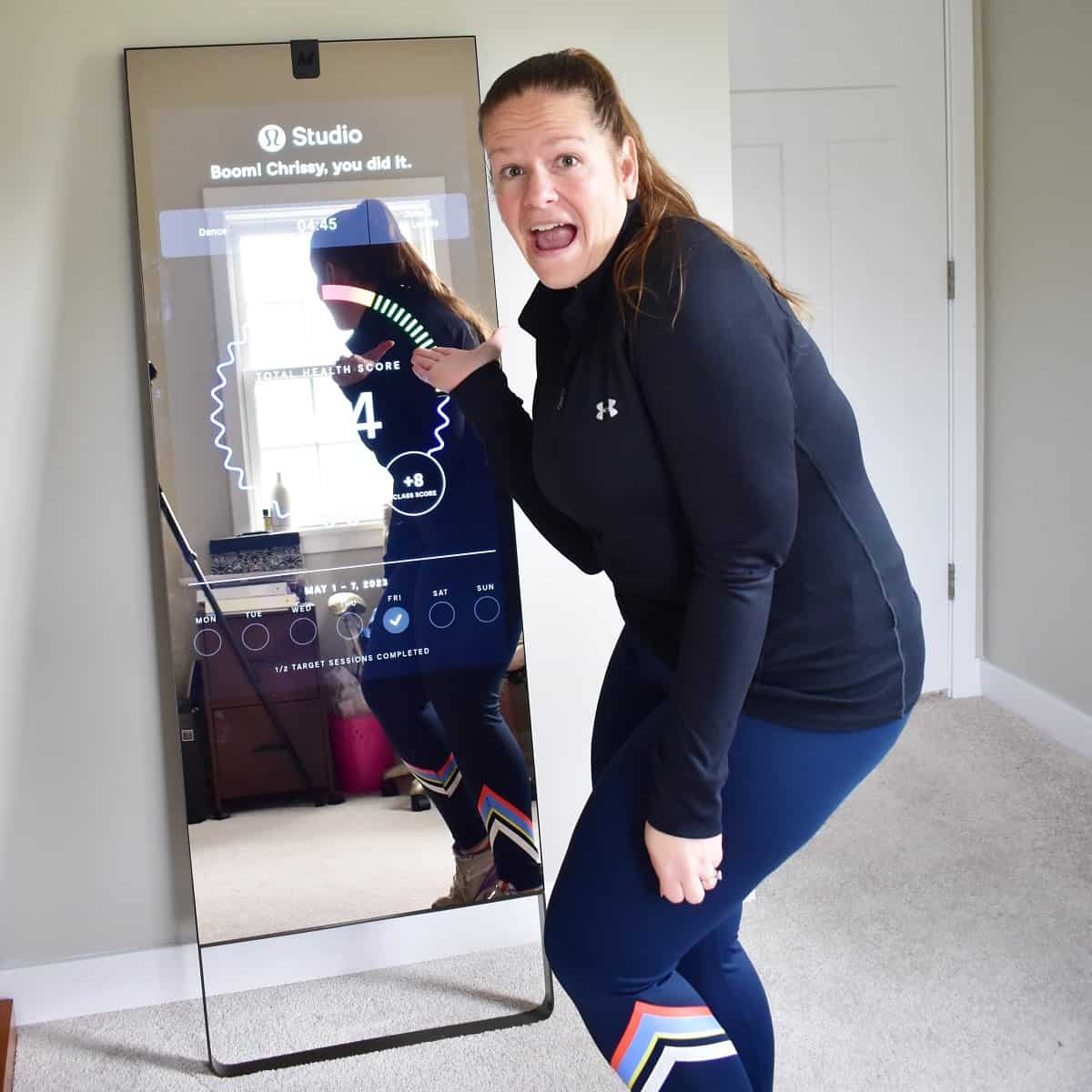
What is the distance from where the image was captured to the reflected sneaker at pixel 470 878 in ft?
6.95

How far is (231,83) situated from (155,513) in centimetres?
74

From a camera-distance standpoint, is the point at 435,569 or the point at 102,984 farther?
the point at 102,984

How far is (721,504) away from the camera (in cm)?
111

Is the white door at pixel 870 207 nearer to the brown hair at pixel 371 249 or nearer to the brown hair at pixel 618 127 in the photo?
the brown hair at pixel 371 249

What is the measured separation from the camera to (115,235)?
198 cm

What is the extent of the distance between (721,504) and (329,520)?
1073 millimetres

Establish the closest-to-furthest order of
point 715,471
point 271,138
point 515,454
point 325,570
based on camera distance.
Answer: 1. point 715,471
2. point 515,454
3. point 271,138
4. point 325,570

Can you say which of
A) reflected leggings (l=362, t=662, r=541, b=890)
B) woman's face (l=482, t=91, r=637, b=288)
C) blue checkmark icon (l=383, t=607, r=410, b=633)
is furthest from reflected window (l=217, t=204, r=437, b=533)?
woman's face (l=482, t=91, r=637, b=288)

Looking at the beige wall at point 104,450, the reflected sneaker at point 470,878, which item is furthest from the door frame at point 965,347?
the reflected sneaker at point 470,878

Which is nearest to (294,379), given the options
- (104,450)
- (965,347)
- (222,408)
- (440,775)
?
(222,408)

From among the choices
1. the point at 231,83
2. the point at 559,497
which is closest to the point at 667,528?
the point at 559,497

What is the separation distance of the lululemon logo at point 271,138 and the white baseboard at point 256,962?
141cm

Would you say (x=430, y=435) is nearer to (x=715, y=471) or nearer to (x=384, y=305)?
(x=384, y=305)

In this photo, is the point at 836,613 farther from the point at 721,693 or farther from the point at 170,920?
the point at 170,920
